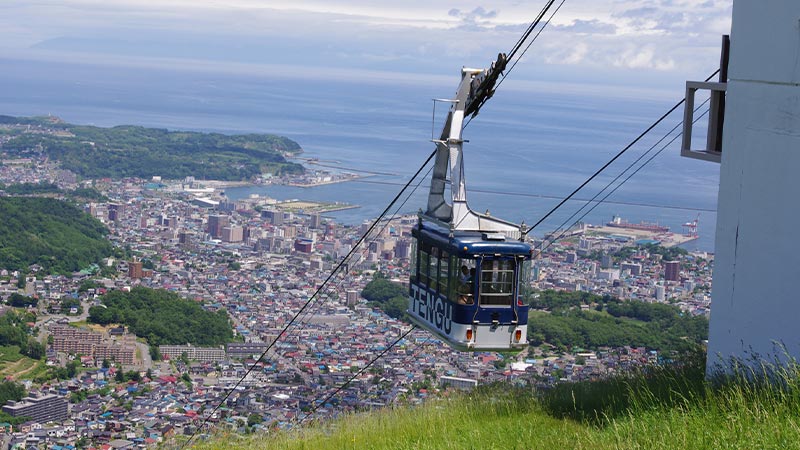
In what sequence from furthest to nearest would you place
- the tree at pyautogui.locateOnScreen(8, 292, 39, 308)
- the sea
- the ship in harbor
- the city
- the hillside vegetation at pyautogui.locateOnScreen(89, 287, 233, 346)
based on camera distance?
the sea → the ship in harbor → the tree at pyautogui.locateOnScreen(8, 292, 39, 308) → the hillside vegetation at pyautogui.locateOnScreen(89, 287, 233, 346) → the city

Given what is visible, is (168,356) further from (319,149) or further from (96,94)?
(96,94)

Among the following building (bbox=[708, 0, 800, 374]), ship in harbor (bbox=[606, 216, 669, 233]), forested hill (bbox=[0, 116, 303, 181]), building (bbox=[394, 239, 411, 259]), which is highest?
building (bbox=[708, 0, 800, 374])

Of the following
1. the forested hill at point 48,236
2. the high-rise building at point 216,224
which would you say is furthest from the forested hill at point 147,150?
the forested hill at point 48,236

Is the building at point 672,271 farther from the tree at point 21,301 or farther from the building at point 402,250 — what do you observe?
the tree at point 21,301

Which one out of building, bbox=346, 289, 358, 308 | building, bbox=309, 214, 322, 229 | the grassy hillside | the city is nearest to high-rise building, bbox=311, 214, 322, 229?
building, bbox=309, 214, 322, 229

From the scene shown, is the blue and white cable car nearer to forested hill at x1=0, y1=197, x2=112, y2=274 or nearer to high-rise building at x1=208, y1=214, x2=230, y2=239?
forested hill at x1=0, y1=197, x2=112, y2=274

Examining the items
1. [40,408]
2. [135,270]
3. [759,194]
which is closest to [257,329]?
[135,270]
